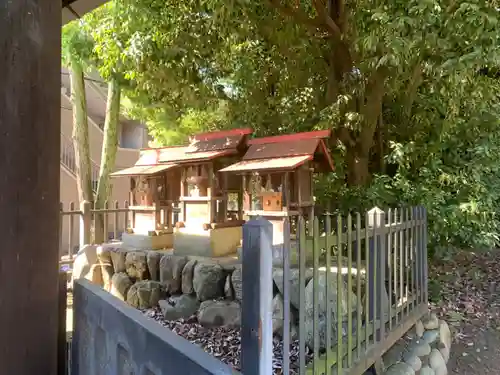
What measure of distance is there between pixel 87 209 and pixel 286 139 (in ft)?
14.1

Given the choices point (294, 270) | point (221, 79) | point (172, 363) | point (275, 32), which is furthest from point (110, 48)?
point (172, 363)

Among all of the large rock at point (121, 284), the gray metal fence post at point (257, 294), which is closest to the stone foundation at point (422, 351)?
the gray metal fence post at point (257, 294)

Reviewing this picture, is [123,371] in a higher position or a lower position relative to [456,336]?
higher

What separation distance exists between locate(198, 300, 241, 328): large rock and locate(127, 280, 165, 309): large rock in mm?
885

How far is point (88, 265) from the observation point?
6.06 metres

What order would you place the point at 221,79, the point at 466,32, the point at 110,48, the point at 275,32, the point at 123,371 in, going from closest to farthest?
the point at 123,371 < the point at 466,32 < the point at 110,48 < the point at 275,32 < the point at 221,79

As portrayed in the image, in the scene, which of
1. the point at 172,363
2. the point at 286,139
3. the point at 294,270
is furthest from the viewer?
the point at 286,139

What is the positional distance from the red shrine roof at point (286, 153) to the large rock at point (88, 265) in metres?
2.67

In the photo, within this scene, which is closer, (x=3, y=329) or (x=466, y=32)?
(x=3, y=329)

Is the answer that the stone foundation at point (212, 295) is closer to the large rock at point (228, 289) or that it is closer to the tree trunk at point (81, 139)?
the large rock at point (228, 289)

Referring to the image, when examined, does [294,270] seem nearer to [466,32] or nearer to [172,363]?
[466,32]

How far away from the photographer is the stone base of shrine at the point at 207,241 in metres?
5.04

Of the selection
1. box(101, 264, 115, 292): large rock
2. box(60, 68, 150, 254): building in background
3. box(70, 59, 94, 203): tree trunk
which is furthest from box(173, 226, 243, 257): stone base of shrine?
box(60, 68, 150, 254): building in background

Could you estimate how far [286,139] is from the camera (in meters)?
4.87
